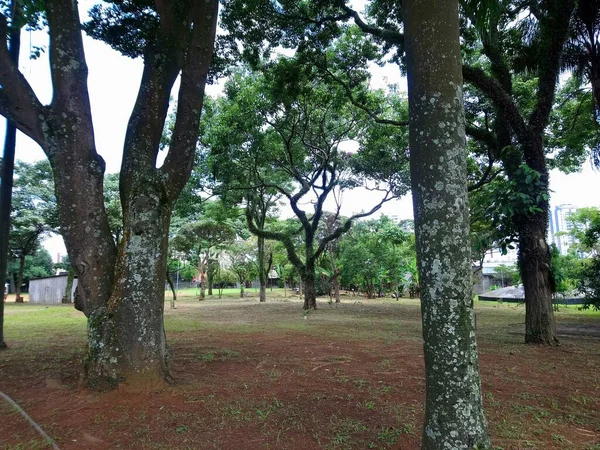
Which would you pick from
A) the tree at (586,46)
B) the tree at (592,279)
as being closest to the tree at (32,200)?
the tree at (586,46)

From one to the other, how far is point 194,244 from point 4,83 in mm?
21766

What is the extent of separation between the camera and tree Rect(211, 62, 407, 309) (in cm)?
1354

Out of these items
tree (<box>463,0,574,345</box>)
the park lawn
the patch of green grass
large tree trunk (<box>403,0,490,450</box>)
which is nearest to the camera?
large tree trunk (<box>403,0,490,450</box>)

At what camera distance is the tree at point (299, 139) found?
13541 millimetres

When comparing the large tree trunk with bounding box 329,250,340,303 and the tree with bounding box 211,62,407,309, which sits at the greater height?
the tree with bounding box 211,62,407,309

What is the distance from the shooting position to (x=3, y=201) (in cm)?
737

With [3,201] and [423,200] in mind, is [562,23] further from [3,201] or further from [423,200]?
[3,201]

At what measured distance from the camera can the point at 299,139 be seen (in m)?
17.4

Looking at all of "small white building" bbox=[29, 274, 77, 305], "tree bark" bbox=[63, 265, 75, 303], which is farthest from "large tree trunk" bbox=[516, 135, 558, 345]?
"small white building" bbox=[29, 274, 77, 305]

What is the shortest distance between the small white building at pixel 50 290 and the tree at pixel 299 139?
54.9 ft

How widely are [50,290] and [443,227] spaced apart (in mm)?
31491

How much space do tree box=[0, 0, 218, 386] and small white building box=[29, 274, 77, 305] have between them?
26099 mm

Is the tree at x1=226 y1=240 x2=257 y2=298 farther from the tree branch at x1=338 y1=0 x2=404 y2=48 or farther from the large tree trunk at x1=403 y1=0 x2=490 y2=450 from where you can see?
the large tree trunk at x1=403 y1=0 x2=490 y2=450

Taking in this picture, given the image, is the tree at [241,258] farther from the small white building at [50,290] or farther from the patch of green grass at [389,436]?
the patch of green grass at [389,436]
